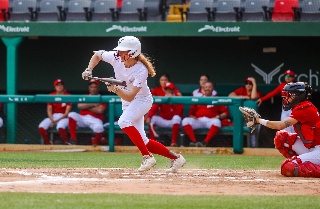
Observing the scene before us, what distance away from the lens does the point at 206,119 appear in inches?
552

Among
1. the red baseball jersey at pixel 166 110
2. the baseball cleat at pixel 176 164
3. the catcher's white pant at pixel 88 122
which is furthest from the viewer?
the catcher's white pant at pixel 88 122

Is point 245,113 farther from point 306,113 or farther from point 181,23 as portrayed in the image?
point 181,23

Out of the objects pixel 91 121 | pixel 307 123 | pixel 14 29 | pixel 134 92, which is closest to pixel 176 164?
pixel 134 92

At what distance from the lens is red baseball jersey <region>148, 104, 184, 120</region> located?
46.7 ft

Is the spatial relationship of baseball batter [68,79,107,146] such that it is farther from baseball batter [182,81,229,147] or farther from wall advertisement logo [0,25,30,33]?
wall advertisement logo [0,25,30,33]

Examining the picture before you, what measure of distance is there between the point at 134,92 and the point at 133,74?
23 centimetres

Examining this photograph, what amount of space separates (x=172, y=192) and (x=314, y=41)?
31.1 ft

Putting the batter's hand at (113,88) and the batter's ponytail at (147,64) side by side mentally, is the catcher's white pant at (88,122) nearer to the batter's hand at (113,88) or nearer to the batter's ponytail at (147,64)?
the batter's ponytail at (147,64)

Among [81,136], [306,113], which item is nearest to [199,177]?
[306,113]

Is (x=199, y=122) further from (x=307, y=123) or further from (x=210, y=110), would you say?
(x=307, y=123)

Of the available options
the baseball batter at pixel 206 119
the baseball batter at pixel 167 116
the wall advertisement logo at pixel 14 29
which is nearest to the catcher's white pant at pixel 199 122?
the baseball batter at pixel 206 119

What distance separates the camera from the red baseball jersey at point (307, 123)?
28.2 feet

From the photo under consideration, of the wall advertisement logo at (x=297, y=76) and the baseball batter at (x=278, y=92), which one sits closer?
the baseball batter at (x=278, y=92)

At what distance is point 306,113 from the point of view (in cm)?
858
